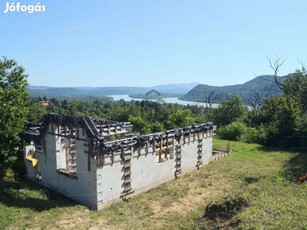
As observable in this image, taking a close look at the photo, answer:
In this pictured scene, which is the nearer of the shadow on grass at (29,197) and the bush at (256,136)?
the shadow on grass at (29,197)

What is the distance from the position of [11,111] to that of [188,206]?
10.7m

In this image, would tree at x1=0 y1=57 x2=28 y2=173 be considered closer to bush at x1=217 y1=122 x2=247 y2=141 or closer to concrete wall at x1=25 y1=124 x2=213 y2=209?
concrete wall at x1=25 y1=124 x2=213 y2=209

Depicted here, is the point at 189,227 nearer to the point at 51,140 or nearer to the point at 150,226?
the point at 150,226

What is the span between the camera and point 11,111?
1708 cm

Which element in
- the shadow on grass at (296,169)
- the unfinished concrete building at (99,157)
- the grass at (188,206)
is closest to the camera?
the grass at (188,206)

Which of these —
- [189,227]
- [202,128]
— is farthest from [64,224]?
[202,128]

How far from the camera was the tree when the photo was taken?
55.9 ft

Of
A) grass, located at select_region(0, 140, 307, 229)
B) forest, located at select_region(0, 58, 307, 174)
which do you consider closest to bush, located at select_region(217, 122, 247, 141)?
forest, located at select_region(0, 58, 307, 174)

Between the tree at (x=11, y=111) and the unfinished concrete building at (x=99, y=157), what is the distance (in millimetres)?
805

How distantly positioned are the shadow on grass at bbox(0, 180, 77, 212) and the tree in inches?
68.5

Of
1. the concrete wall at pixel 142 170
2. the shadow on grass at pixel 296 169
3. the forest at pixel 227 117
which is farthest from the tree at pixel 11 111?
→ the shadow on grass at pixel 296 169

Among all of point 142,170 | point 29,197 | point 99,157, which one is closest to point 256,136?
point 142,170

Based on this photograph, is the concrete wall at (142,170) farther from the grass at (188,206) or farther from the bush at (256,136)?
the bush at (256,136)

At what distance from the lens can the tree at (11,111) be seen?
55.9 feet
